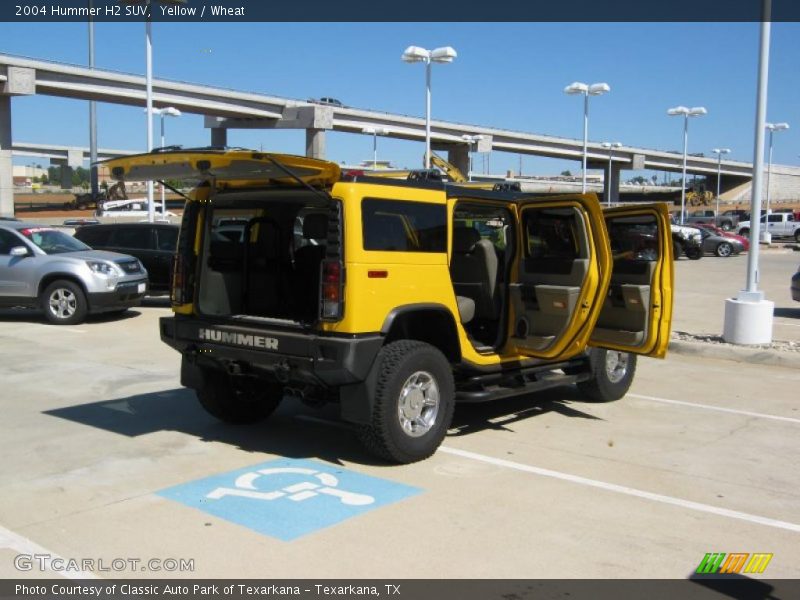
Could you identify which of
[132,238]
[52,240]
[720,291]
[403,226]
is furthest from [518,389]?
[720,291]

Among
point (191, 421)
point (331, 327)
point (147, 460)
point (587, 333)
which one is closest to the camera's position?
point (331, 327)

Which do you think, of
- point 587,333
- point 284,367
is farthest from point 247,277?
point 587,333

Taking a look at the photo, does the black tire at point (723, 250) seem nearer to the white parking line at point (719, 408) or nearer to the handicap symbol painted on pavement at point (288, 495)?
the white parking line at point (719, 408)

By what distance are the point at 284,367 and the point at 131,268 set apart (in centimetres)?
909

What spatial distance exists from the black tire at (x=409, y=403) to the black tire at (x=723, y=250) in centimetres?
3282

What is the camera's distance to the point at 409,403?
5.86m

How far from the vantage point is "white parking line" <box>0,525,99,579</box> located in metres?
4.08

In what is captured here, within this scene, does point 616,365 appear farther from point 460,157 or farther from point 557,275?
point 460,157

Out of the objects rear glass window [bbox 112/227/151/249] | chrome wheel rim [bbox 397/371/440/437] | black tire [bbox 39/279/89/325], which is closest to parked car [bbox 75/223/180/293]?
rear glass window [bbox 112/227/151/249]

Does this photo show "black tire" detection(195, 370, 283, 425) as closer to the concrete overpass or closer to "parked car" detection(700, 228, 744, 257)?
"parked car" detection(700, 228, 744, 257)

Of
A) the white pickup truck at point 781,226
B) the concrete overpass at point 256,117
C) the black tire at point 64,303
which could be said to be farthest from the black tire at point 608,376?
the concrete overpass at point 256,117

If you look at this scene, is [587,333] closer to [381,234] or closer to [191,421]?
[381,234]

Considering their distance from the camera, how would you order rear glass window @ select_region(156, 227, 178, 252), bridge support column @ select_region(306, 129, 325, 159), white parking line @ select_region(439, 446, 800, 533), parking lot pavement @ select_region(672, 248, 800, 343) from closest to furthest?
white parking line @ select_region(439, 446, 800, 533) → parking lot pavement @ select_region(672, 248, 800, 343) → rear glass window @ select_region(156, 227, 178, 252) → bridge support column @ select_region(306, 129, 325, 159)

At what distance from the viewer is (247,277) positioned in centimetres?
680
